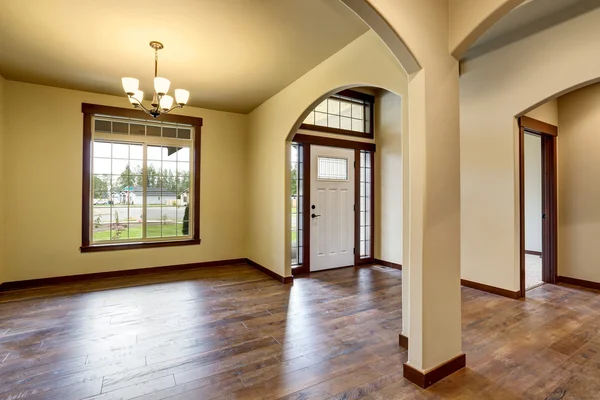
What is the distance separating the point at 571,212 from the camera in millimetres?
4262

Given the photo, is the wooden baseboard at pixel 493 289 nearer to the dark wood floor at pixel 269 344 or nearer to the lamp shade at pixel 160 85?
the dark wood floor at pixel 269 344

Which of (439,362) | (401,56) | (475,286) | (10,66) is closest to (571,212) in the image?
(475,286)

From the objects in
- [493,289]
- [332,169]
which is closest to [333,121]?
[332,169]

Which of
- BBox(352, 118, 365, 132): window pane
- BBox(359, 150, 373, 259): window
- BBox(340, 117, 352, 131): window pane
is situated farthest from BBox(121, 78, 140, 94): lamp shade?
BBox(359, 150, 373, 259): window

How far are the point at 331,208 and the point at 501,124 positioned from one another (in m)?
2.62

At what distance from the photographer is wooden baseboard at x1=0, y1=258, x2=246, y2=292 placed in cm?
410

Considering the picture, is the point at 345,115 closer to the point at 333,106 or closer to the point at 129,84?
the point at 333,106

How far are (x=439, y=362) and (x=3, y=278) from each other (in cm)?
524

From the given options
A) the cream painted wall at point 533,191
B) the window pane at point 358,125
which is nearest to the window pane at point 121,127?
the window pane at point 358,125

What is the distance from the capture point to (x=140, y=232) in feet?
16.1

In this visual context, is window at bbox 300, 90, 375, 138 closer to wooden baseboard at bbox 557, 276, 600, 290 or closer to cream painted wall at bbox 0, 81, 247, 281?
cream painted wall at bbox 0, 81, 247, 281

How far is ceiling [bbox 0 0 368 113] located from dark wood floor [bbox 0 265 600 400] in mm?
2751

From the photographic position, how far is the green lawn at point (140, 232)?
4.69 m

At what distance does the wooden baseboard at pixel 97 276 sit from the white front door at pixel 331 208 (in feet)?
5.12
